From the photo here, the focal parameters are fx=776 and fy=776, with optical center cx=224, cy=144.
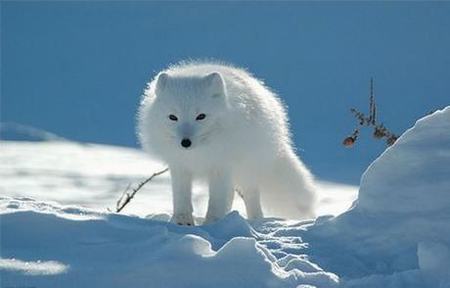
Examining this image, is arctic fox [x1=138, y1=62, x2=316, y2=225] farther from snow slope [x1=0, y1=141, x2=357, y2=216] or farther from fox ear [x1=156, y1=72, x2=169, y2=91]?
snow slope [x1=0, y1=141, x2=357, y2=216]

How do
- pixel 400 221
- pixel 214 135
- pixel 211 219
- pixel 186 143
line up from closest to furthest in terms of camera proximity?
pixel 400 221 < pixel 186 143 < pixel 214 135 < pixel 211 219

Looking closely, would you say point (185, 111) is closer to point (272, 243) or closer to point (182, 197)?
point (182, 197)

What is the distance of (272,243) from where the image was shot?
3.52m

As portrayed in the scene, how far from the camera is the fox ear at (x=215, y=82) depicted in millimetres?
4629

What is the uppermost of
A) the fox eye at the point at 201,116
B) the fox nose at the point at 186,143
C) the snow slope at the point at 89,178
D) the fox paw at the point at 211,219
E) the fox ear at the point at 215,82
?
the snow slope at the point at 89,178

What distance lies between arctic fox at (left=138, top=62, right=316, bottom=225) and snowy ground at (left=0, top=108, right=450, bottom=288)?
1.98 feet

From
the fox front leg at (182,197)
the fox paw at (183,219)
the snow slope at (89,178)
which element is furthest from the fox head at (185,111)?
the snow slope at (89,178)

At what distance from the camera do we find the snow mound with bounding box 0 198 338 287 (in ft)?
9.16

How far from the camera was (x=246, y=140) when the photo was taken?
4.83 metres

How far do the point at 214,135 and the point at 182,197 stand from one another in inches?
19.2

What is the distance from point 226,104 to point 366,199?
4.49 ft

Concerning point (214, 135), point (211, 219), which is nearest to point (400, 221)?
point (214, 135)

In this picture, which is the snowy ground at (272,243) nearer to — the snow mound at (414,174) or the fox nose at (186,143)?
the snow mound at (414,174)

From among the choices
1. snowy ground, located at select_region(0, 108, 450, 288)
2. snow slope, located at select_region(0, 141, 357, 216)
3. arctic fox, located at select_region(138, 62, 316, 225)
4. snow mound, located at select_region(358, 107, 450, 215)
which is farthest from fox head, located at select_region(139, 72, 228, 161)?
snow slope, located at select_region(0, 141, 357, 216)
